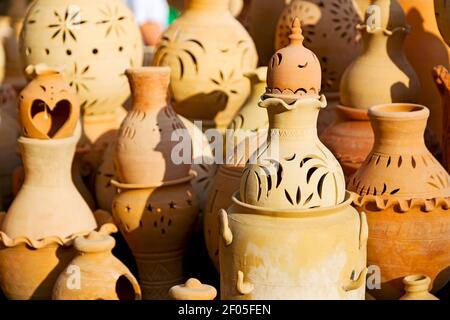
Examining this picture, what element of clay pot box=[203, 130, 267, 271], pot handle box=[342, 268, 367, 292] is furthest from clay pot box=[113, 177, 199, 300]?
pot handle box=[342, 268, 367, 292]

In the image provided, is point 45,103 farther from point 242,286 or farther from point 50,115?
point 242,286

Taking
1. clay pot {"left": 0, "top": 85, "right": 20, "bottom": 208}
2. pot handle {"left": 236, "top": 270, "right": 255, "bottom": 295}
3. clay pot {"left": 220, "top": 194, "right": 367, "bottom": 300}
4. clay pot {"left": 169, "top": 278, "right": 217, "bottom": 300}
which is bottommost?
clay pot {"left": 0, "top": 85, "right": 20, "bottom": 208}

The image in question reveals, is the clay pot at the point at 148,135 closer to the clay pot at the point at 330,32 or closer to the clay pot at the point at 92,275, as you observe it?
the clay pot at the point at 92,275

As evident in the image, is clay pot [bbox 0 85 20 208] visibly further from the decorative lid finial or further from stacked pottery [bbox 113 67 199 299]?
the decorative lid finial

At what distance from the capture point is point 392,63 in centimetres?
441

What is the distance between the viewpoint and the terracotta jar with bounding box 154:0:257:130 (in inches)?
198

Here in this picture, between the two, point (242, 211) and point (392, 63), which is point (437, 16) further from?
point (242, 211)

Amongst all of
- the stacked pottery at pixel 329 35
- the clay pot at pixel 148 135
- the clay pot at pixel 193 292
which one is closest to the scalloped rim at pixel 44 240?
the clay pot at pixel 148 135

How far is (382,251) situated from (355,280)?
46cm

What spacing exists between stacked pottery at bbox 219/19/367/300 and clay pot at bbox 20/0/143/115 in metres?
2.00

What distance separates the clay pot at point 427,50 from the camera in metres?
4.95

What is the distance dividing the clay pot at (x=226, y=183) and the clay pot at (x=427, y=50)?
4.31ft

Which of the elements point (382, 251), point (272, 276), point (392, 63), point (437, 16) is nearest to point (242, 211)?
point (272, 276)

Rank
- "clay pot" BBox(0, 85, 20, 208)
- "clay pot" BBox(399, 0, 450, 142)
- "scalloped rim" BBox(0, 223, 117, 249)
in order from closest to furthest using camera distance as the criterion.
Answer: "scalloped rim" BBox(0, 223, 117, 249) < "clay pot" BBox(399, 0, 450, 142) < "clay pot" BBox(0, 85, 20, 208)
